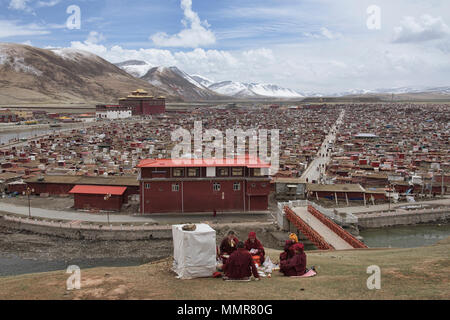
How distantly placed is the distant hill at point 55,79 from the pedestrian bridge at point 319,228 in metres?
114

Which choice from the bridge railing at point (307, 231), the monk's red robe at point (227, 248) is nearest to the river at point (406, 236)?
the bridge railing at point (307, 231)

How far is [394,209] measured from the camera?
24.1 metres

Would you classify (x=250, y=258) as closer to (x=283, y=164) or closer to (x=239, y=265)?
(x=239, y=265)

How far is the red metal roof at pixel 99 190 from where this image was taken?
2312 centimetres

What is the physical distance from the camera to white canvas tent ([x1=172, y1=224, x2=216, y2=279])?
730 centimetres

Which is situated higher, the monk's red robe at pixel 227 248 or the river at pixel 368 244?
the monk's red robe at pixel 227 248

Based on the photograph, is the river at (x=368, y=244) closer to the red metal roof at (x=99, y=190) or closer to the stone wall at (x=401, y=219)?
the stone wall at (x=401, y=219)

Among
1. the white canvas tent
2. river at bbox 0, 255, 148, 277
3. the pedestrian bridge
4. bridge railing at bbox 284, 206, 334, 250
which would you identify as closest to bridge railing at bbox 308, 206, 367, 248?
the pedestrian bridge

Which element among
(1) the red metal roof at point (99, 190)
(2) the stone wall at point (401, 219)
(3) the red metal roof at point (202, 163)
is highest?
(3) the red metal roof at point (202, 163)

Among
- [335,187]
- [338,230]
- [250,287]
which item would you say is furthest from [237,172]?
[250,287]

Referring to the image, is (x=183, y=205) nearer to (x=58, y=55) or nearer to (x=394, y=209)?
(x=394, y=209)

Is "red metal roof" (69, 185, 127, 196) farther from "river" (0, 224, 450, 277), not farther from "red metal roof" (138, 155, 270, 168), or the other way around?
"river" (0, 224, 450, 277)

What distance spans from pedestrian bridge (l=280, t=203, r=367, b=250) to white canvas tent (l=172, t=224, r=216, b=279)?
31.4 ft
